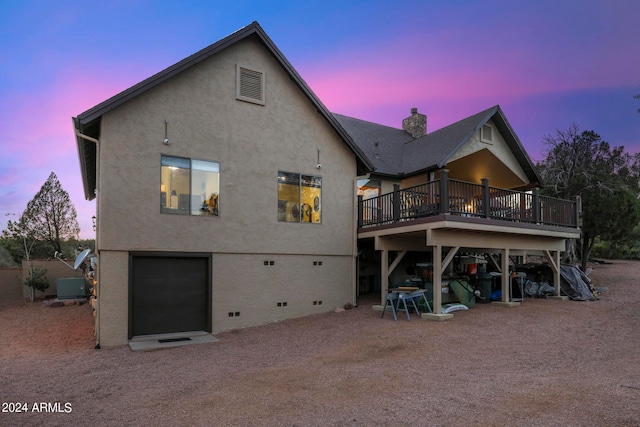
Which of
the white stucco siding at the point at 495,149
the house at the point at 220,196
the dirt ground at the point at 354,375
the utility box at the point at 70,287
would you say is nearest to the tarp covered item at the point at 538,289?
the dirt ground at the point at 354,375

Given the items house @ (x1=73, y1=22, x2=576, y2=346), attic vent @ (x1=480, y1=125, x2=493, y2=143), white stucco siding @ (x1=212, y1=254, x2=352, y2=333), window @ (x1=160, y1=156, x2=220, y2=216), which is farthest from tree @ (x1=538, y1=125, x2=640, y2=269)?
window @ (x1=160, y1=156, x2=220, y2=216)

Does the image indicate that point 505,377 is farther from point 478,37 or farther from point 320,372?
point 478,37

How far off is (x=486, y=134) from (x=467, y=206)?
17.8ft

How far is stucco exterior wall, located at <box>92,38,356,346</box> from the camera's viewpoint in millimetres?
9977

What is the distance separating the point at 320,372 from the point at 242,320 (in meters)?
5.17

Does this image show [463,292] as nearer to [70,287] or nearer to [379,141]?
[379,141]

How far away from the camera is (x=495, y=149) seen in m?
16.3

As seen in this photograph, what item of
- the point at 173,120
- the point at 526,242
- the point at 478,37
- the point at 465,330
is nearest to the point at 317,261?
the point at 465,330

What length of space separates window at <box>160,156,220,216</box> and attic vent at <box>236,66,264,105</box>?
91.0 inches

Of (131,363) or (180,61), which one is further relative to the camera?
(180,61)

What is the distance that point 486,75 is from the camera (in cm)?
1792

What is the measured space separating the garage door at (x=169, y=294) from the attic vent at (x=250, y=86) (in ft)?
16.2

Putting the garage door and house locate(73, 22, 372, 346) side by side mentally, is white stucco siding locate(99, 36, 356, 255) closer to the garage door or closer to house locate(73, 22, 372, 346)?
house locate(73, 22, 372, 346)

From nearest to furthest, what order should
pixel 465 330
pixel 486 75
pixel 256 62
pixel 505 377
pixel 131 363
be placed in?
pixel 505 377 → pixel 131 363 → pixel 465 330 → pixel 256 62 → pixel 486 75
